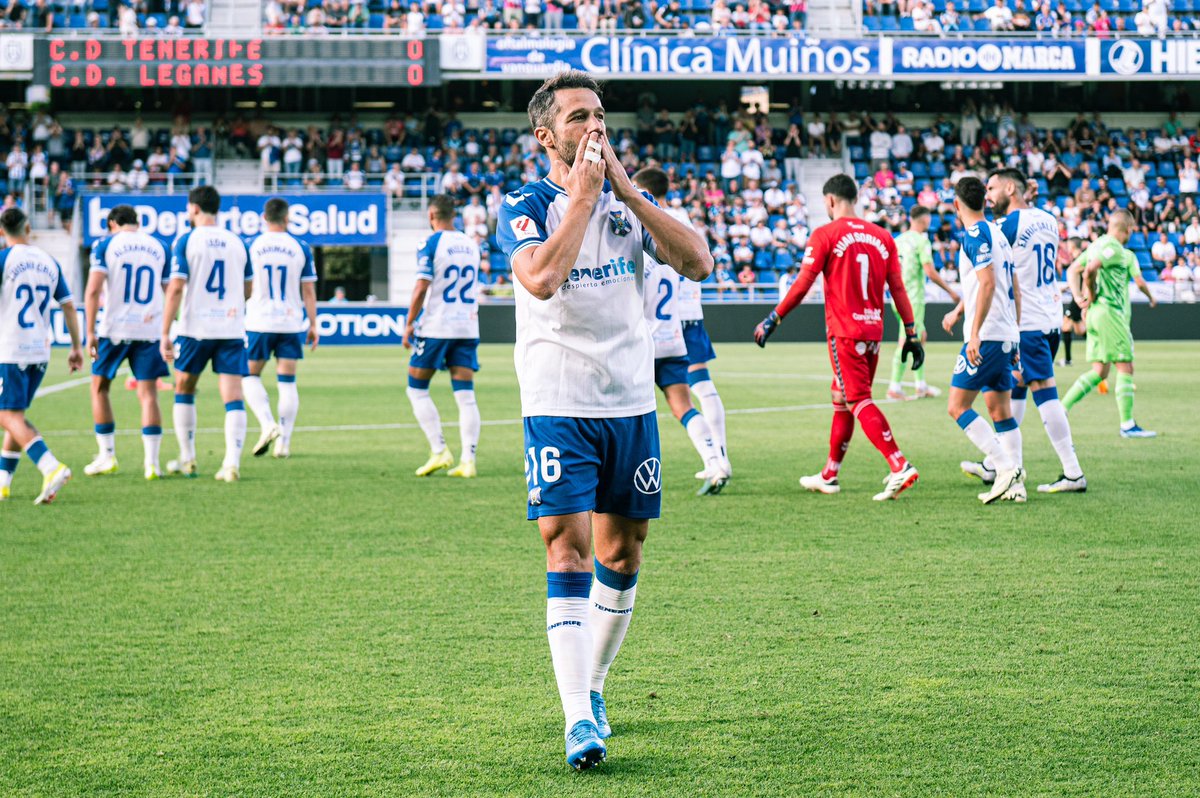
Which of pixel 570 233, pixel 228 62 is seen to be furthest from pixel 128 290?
pixel 228 62

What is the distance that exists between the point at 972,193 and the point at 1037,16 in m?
33.9

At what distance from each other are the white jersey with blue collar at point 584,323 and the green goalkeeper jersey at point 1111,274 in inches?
369

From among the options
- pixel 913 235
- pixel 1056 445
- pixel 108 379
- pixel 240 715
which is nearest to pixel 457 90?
pixel 913 235

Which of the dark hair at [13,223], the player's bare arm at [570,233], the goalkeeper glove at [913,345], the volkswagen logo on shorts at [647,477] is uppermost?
the dark hair at [13,223]

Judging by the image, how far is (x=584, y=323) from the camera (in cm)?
386

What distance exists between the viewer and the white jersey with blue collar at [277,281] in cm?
1148

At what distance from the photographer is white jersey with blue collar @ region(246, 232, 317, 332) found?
11477mm

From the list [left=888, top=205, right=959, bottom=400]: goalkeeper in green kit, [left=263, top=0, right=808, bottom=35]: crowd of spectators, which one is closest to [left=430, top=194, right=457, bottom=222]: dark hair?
[left=888, top=205, right=959, bottom=400]: goalkeeper in green kit

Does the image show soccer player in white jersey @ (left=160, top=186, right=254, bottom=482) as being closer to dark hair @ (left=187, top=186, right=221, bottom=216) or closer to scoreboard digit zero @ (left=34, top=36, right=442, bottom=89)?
dark hair @ (left=187, top=186, right=221, bottom=216)

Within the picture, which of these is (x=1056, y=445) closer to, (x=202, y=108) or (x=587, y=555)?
(x=587, y=555)

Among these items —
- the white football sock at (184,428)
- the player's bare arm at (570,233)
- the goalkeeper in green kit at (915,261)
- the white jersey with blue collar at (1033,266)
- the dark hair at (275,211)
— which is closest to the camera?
the player's bare arm at (570,233)

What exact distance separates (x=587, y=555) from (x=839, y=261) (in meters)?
5.22

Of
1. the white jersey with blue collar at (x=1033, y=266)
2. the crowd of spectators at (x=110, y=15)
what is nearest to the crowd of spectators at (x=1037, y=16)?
the crowd of spectators at (x=110, y=15)

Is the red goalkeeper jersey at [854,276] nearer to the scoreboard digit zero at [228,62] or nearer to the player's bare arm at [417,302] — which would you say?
the player's bare arm at [417,302]
